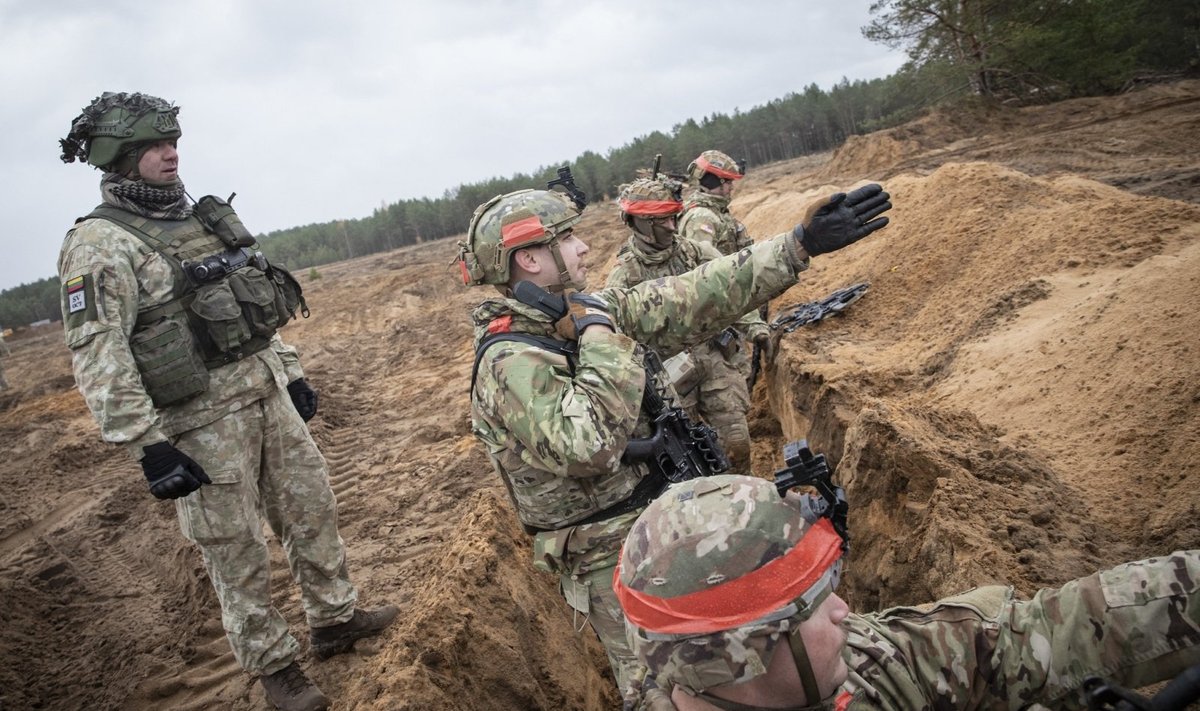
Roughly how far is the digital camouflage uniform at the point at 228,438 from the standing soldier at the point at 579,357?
4.98ft

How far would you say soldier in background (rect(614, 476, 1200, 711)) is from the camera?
1358 mm

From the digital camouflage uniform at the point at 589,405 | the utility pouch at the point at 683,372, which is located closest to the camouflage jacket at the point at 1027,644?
the digital camouflage uniform at the point at 589,405

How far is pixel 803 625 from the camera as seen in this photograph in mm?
1371

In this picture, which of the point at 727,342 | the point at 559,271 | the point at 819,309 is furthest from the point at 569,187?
the point at 819,309

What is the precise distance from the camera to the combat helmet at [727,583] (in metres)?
1.35

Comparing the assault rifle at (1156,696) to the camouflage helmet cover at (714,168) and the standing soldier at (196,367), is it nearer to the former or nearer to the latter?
the standing soldier at (196,367)

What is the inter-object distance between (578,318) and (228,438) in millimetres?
1962

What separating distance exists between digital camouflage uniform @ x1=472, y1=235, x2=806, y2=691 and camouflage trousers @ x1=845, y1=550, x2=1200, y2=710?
743 millimetres

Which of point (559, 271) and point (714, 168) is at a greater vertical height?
point (714, 168)

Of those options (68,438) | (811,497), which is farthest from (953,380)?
(68,438)

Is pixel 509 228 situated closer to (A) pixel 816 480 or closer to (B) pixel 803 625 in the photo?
(A) pixel 816 480

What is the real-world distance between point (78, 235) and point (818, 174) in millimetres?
19177

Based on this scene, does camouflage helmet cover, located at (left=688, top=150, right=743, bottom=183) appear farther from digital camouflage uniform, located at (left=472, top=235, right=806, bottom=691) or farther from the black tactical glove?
the black tactical glove

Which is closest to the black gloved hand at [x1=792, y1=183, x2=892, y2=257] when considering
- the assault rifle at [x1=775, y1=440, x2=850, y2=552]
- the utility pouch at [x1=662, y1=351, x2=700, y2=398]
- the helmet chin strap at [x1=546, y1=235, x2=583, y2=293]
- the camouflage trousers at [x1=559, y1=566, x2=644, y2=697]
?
the helmet chin strap at [x1=546, y1=235, x2=583, y2=293]
